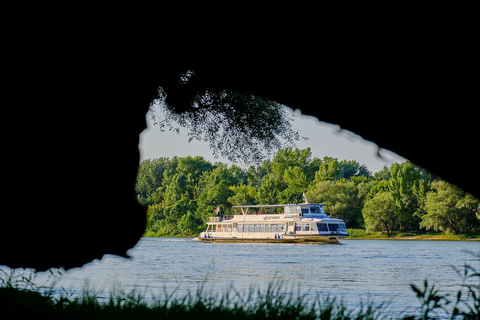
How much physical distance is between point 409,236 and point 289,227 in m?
17.9

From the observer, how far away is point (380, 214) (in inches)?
2456

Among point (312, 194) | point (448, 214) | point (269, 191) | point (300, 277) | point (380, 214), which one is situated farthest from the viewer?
point (269, 191)

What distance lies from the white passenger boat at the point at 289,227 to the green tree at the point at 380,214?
36.6ft

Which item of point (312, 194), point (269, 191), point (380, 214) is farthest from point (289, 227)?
point (269, 191)

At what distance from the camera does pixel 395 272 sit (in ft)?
84.4

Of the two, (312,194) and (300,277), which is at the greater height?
(312,194)

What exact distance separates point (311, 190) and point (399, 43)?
68.8 m

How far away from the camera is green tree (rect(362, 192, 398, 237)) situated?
204ft

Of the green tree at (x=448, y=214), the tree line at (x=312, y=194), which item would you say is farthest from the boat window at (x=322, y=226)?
the green tree at (x=448, y=214)

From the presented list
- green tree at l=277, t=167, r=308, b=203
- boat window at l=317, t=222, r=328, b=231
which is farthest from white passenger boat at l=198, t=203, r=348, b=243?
green tree at l=277, t=167, r=308, b=203

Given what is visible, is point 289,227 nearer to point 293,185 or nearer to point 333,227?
point 333,227

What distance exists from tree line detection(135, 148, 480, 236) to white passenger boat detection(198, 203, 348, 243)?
15.5 feet

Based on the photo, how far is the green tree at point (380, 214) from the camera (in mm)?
62281

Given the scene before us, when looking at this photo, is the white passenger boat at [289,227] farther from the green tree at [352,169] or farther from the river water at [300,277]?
the green tree at [352,169]
